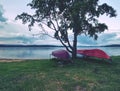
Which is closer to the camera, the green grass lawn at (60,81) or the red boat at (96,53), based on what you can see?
the green grass lawn at (60,81)

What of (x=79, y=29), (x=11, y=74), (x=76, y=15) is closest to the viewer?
(x=11, y=74)

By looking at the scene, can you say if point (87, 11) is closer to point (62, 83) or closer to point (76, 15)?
point (76, 15)

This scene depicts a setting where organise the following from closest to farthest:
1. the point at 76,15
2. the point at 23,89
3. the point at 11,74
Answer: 1. the point at 23,89
2. the point at 11,74
3. the point at 76,15

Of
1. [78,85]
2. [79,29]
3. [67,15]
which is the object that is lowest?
[78,85]

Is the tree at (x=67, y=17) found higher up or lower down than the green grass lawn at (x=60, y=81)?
higher up

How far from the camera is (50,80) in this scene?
18734 mm

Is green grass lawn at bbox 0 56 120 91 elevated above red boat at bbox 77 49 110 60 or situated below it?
below

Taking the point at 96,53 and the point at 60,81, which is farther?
the point at 96,53

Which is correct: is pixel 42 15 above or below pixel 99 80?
above

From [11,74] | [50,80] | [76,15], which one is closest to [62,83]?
[50,80]

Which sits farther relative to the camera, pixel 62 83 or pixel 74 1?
pixel 74 1

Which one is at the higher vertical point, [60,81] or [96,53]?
[96,53]

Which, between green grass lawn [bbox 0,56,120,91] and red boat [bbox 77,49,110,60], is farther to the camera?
red boat [bbox 77,49,110,60]

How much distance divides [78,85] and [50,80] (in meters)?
2.48
